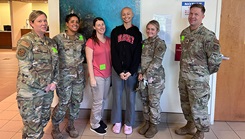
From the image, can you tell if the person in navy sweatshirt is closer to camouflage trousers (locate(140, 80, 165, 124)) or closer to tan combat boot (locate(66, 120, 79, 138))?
camouflage trousers (locate(140, 80, 165, 124))

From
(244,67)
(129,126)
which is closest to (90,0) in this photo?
(129,126)

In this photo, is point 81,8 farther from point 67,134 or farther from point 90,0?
→ point 67,134

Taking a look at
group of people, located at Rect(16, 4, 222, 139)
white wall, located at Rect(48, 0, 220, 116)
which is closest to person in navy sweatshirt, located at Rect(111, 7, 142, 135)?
group of people, located at Rect(16, 4, 222, 139)

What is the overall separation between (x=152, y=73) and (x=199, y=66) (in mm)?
538

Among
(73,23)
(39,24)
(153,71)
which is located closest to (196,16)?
(153,71)

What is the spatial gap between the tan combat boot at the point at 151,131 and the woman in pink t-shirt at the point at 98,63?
551mm

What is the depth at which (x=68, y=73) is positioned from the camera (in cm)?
263

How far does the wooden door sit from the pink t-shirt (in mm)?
1566

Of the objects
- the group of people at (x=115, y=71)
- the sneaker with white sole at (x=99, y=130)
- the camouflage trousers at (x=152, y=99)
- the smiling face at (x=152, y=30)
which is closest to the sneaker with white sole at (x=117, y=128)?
the group of people at (x=115, y=71)

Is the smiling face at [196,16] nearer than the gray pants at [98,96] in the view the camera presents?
Yes

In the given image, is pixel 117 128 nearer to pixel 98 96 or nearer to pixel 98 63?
pixel 98 96

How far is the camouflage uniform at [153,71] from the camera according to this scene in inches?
105

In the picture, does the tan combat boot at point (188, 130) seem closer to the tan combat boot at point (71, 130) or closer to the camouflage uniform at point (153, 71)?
the camouflage uniform at point (153, 71)

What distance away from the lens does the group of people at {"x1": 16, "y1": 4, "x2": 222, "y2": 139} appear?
220 centimetres
